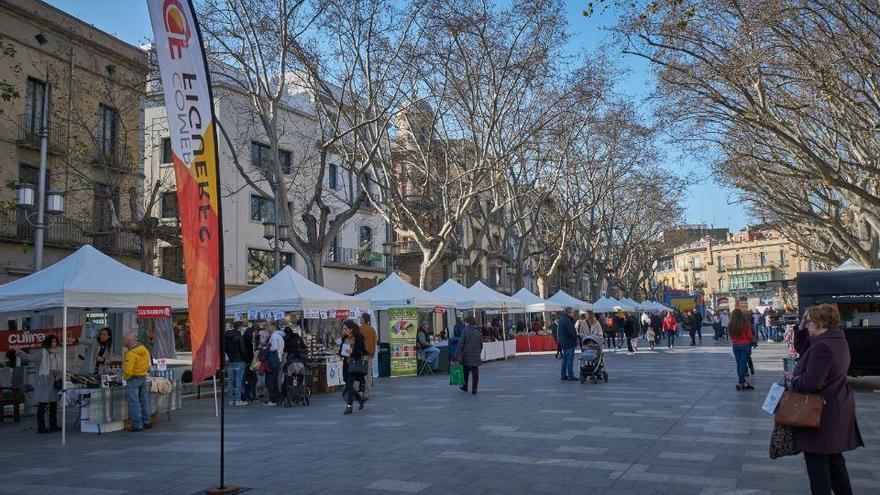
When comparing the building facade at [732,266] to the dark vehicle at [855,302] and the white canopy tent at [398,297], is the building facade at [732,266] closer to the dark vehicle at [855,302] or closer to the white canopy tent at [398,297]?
the white canopy tent at [398,297]

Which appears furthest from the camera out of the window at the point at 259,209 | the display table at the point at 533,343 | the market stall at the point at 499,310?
the window at the point at 259,209

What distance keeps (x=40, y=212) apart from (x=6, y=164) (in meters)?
8.33

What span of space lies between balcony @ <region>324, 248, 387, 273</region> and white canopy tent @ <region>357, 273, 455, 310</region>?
57.9 ft

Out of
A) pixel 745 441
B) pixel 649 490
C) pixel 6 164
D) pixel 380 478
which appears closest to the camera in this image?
pixel 649 490

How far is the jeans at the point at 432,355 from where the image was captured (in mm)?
20906

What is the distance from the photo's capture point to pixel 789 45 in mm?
14188

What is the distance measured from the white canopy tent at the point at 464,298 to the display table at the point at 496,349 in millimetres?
1480

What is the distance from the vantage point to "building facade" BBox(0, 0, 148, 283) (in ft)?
74.6

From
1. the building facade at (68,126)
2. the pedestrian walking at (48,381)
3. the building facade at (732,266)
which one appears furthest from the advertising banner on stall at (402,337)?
the building facade at (732,266)

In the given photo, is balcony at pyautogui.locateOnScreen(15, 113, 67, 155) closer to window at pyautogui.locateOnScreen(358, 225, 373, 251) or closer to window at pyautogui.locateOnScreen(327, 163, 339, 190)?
window at pyautogui.locateOnScreen(327, 163, 339, 190)

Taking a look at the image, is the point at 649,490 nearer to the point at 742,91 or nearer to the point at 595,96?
the point at 742,91

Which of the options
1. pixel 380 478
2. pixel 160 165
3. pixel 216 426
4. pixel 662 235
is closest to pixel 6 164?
pixel 160 165

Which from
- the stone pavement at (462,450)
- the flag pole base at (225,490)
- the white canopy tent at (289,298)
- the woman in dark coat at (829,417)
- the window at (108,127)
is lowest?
the stone pavement at (462,450)

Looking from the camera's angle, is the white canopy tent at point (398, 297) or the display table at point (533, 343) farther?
the display table at point (533, 343)
